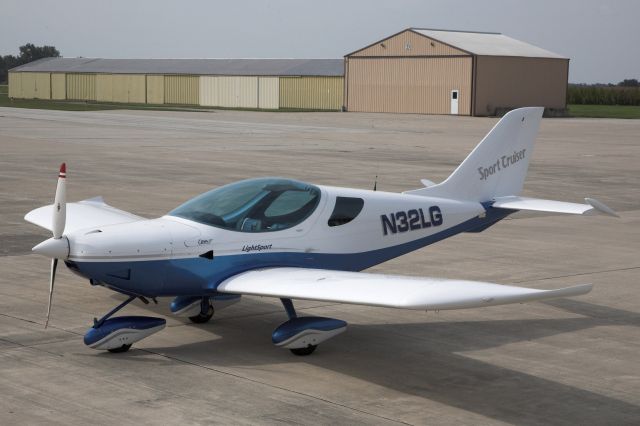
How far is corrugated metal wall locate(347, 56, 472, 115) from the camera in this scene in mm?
73125

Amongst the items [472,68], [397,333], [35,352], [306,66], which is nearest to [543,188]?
[397,333]

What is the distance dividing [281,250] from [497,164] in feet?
12.5

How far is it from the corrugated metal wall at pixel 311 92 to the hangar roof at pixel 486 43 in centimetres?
980

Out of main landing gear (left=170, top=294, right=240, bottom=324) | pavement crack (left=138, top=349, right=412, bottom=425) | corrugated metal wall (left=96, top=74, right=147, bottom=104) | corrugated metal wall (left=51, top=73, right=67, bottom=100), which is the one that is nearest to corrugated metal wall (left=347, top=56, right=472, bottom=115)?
corrugated metal wall (left=96, top=74, right=147, bottom=104)

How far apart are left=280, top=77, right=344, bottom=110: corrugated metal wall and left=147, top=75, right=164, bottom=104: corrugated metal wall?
42.7 ft

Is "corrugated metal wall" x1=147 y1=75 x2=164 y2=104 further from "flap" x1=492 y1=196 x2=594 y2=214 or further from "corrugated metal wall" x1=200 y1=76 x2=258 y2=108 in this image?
"flap" x1=492 y1=196 x2=594 y2=214

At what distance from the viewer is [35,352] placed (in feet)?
33.2

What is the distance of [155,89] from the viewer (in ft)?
308

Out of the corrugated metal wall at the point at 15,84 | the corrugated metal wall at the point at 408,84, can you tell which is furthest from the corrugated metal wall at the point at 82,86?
the corrugated metal wall at the point at 408,84

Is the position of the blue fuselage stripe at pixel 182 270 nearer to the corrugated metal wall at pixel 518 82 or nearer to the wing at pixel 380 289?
the wing at pixel 380 289

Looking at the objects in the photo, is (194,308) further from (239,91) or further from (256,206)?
(239,91)

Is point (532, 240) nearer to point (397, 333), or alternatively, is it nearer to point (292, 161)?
point (397, 333)

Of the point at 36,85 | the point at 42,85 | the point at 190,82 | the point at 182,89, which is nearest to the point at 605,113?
the point at 190,82

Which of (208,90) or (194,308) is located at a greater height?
(208,90)
